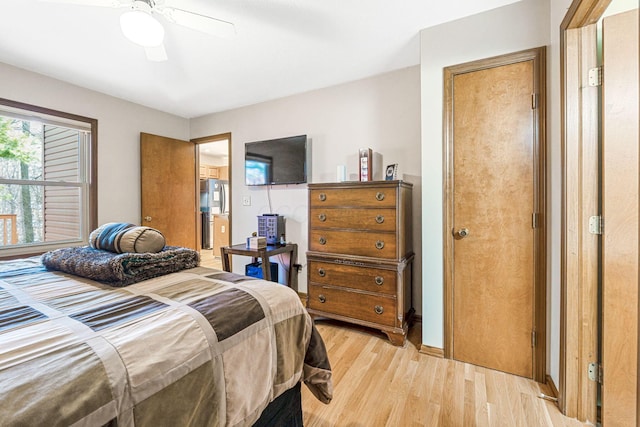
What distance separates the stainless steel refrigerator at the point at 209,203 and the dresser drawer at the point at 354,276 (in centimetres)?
460

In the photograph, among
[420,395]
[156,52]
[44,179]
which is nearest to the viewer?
[420,395]

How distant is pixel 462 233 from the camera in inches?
77.1

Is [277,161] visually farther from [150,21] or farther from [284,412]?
[284,412]

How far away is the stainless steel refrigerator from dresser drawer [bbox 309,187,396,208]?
4.56 metres

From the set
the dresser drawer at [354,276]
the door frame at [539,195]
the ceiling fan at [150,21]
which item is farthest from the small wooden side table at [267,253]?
the door frame at [539,195]

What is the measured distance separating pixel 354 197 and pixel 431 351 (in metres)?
1.28

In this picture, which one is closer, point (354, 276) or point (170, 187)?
point (354, 276)

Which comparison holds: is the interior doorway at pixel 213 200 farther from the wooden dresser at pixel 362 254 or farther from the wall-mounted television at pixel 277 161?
the wooden dresser at pixel 362 254

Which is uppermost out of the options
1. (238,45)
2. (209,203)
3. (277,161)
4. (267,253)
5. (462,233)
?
(238,45)

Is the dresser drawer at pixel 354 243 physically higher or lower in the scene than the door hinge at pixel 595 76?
lower

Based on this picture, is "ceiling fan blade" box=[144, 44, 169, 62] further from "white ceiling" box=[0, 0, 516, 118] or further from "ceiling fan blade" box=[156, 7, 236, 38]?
"white ceiling" box=[0, 0, 516, 118]

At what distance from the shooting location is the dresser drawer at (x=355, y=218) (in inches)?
86.3

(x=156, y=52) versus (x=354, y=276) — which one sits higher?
(x=156, y=52)

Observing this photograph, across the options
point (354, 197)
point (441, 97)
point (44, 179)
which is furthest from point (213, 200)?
point (441, 97)
